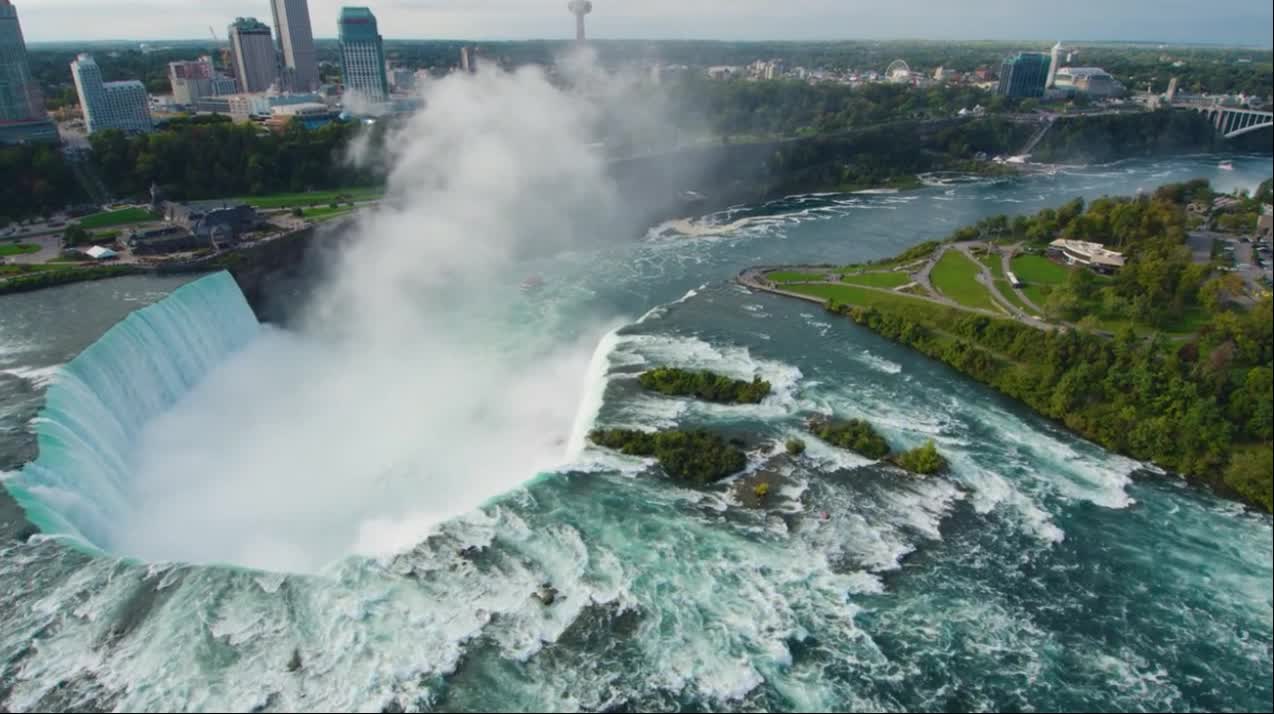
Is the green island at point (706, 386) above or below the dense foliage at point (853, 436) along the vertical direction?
above

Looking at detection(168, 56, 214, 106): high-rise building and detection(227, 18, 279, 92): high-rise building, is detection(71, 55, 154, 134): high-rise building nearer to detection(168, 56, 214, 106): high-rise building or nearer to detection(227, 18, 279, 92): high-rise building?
detection(168, 56, 214, 106): high-rise building

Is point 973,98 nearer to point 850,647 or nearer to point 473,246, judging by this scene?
point 473,246

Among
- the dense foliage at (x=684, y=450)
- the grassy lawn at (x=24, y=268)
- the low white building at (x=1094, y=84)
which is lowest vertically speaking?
the dense foliage at (x=684, y=450)

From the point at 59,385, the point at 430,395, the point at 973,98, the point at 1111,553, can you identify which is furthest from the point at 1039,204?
the point at 59,385

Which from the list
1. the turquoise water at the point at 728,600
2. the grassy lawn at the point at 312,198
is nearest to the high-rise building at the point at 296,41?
the grassy lawn at the point at 312,198

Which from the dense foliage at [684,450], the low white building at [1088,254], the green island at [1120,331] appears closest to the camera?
the dense foliage at [684,450]

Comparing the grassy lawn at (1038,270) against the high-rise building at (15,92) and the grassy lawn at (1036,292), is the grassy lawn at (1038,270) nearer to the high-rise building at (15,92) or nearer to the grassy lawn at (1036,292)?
the grassy lawn at (1036,292)

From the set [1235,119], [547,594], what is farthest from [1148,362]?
[1235,119]
